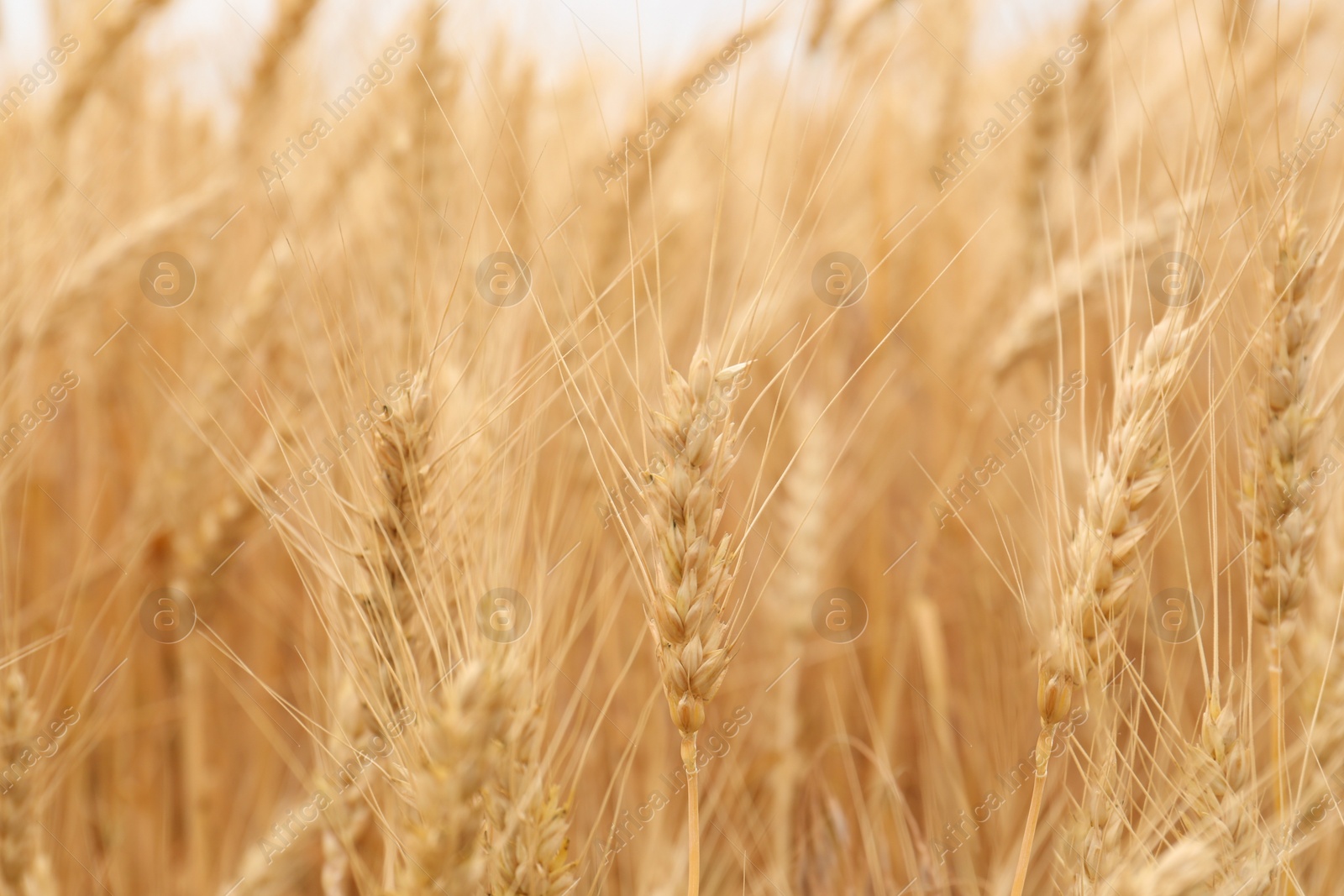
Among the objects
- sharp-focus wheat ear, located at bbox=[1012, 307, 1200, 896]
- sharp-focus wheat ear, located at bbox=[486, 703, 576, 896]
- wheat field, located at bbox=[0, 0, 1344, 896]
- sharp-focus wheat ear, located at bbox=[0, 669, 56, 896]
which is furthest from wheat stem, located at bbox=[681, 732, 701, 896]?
sharp-focus wheat ear, located at bbox=[0, 669, 56, 896]

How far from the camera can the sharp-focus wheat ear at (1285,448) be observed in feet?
3.26

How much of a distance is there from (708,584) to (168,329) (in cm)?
221

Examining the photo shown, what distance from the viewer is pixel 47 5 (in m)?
2.52

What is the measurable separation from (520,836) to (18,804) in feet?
2.46

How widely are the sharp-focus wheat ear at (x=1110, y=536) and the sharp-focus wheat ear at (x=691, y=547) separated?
12.7 inches

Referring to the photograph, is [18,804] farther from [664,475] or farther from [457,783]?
[664,475]

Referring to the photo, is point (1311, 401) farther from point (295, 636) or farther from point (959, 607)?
point (295, 636)

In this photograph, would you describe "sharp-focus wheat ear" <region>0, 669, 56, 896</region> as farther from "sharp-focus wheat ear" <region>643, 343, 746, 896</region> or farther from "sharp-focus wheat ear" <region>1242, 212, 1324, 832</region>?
"sharp-focus wheat ear" <region>1242, 212, 1324, 832</region>

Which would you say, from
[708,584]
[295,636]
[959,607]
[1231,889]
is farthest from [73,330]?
[1231,889]

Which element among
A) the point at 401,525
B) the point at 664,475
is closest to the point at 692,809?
the point at 664,475

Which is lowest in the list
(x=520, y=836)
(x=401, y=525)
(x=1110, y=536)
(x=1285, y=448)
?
(x=1285, y=448)

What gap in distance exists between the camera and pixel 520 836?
34.0 inches

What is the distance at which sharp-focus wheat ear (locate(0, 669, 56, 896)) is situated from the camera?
1096mm

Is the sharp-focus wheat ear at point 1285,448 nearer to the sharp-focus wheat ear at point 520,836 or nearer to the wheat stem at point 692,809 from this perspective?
the wheat stem at point 692,809
